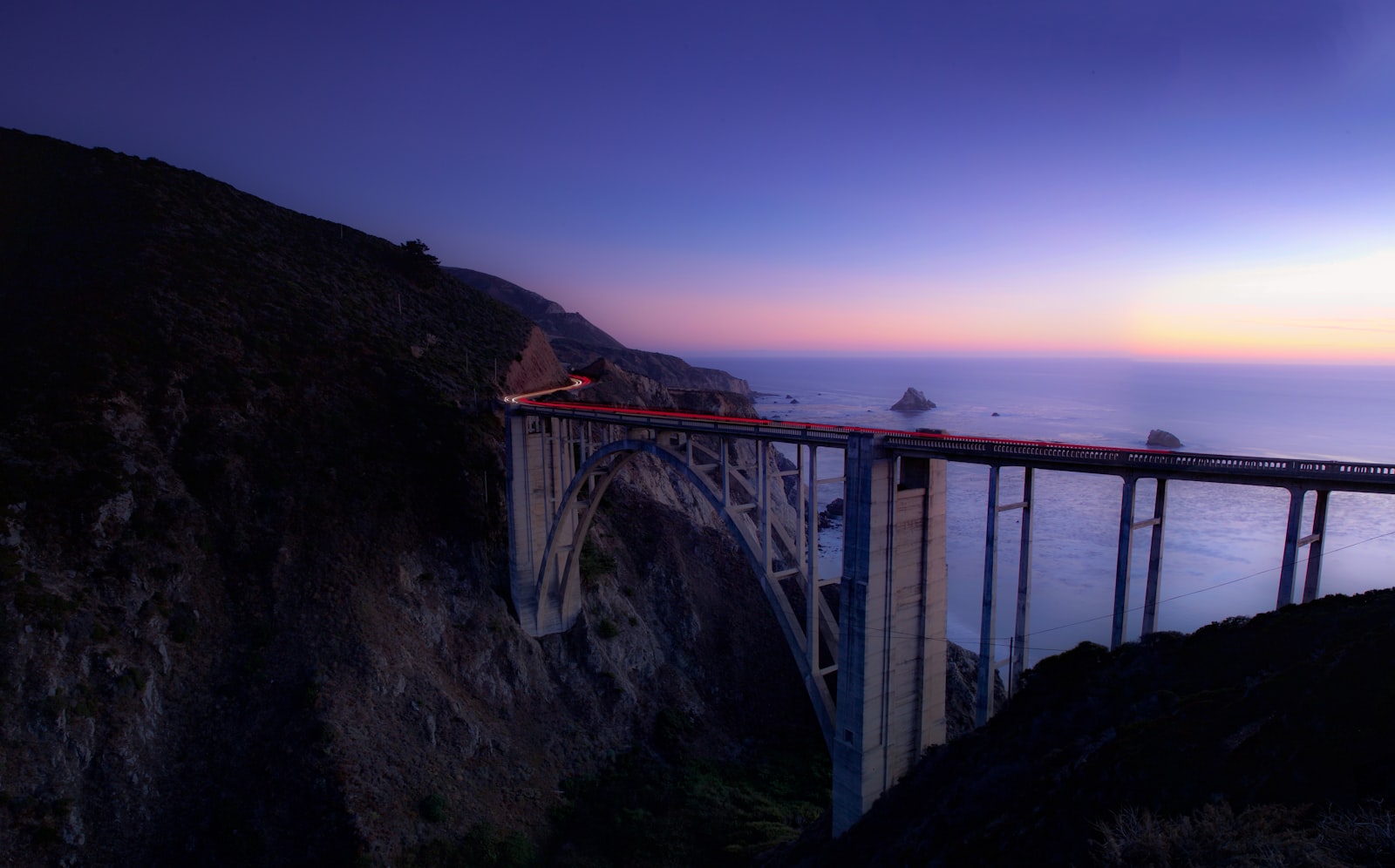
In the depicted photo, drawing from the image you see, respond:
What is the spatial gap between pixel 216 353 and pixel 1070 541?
184 feet

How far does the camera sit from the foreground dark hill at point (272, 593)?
1805 cm

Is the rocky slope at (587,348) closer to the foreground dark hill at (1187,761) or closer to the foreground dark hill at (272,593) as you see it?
the foreground dark hill at (272,593)

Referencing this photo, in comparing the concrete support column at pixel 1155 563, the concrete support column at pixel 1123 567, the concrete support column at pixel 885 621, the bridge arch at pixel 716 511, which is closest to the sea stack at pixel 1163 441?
the bridge arch at pixel 716 511

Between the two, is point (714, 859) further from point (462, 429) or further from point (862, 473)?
point (462, 429)

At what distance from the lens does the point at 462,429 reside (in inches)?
1185

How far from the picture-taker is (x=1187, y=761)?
854 centimetres

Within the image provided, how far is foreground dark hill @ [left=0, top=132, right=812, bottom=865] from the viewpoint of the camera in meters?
18.0

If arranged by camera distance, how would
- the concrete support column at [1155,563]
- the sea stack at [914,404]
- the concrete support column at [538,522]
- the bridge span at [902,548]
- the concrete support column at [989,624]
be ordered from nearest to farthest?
the bridge span at [902,548] → the concrete support column at [1155,563] → the concrete support column at [989,624] → the concrete support column at [538,522] → the sea stack at [914,404]

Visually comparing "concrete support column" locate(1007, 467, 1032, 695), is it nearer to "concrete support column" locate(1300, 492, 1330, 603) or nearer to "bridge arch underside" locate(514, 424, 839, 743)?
"concrete support column" locate(1300, 492, 1330, 603)

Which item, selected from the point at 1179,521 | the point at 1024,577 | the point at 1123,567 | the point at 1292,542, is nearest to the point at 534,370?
the point at 1024,577

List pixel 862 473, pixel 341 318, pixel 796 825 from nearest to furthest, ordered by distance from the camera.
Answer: pixel 862 473, pixel 796 825, pixel 341 318

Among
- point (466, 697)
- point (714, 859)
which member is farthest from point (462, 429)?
point (714, 859)

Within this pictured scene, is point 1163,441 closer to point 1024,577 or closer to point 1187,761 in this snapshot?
point 1024,577

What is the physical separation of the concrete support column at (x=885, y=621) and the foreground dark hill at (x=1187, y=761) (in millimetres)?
1633
